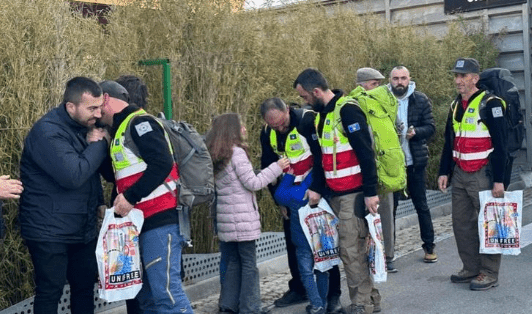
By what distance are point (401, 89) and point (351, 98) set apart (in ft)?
6.90

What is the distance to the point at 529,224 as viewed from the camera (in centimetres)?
945

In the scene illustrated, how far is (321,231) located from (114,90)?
1.97 metres

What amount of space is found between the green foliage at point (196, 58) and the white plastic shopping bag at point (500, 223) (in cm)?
228

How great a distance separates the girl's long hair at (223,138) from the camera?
19.0 feet

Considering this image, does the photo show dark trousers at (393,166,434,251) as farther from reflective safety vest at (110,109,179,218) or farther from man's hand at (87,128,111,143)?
man's hand at (87,128,111,143)

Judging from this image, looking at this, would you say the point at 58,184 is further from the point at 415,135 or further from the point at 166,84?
the point at 415,135

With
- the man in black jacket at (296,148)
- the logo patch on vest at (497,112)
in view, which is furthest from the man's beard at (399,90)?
the man in black jacket at (296,148)

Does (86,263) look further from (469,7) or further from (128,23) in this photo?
(469,7)

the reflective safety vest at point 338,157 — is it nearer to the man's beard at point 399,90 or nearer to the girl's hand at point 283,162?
the girl's hand at point 283,162

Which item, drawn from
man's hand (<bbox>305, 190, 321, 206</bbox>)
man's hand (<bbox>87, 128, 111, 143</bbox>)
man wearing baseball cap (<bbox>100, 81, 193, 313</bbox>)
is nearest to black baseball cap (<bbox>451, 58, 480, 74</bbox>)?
man's hand (<bbox>305, 190, 321, 206</bbox>)

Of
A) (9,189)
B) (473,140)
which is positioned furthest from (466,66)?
(9,189)

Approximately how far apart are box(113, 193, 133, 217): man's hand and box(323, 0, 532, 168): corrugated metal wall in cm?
859

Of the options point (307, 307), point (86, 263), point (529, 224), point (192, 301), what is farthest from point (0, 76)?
point (529, 224)

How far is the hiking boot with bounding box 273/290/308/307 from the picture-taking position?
638 centimetres
